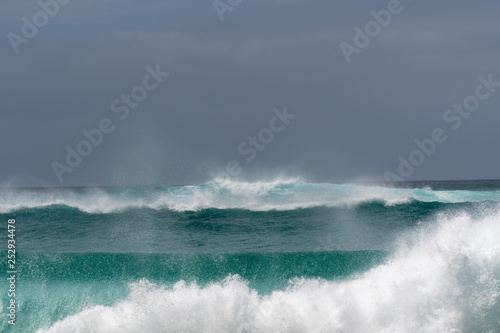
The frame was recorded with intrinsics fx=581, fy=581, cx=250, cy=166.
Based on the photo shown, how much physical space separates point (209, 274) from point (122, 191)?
64.1 feet

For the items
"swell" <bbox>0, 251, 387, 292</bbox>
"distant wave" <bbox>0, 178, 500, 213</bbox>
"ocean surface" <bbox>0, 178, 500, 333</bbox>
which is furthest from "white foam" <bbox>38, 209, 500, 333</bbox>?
"distant wave" <bbox>0, 178, 500, 213</bbox>

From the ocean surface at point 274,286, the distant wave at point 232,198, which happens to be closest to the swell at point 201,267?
the ocean surface at point 274,286

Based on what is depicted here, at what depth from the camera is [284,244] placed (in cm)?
1783

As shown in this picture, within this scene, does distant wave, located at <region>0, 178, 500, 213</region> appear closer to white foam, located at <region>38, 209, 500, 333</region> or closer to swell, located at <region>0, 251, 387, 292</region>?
swell, located at <region>0, 251, 387, 292</region>

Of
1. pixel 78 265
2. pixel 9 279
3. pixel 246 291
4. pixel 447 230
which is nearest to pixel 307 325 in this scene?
pixel 246 291

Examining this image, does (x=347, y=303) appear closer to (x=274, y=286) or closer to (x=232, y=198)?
(x=274, y=286)

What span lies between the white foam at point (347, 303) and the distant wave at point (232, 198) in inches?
560

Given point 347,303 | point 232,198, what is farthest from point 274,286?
point 232,198

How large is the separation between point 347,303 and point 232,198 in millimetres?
17407

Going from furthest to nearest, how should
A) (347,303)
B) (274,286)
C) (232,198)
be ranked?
1. (232,198)
2. (274,286)
3. (347,303)

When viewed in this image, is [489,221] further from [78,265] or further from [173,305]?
[78,265]

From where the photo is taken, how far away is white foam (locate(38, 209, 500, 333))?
10602 millimetres

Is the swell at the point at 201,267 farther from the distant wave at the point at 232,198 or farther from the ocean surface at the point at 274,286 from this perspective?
the distant wave at the point at 232,198

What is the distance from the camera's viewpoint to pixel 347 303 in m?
10.8
